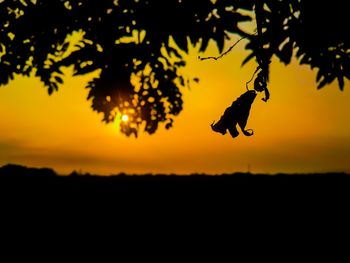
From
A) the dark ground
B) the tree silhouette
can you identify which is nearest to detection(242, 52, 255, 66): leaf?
the tree silhouette

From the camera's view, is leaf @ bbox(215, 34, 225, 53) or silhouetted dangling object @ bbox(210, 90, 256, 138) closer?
silhouetted dangling object @ bbox(210, 90, 256, 138)

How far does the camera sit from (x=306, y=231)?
27.0 feet

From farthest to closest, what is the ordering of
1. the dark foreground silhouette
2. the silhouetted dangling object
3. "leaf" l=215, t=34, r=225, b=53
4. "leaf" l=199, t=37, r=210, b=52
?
the dark foreground silhouette
"leaf" l=199, t=37, r=210, b=52
"leaf" l=215, t=34, r=225, b=53
the silhouetted dangling object

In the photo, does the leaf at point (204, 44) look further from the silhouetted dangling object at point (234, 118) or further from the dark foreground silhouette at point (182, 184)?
the dark foreground silhouette at point (182, 184)

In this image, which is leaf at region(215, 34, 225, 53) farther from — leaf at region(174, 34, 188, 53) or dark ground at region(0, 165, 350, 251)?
dark ground at region(0, 165, 350, 251)

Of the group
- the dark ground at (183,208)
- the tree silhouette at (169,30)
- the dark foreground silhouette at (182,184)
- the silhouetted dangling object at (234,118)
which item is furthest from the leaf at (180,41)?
the dark foreground silhouette at (182,184)

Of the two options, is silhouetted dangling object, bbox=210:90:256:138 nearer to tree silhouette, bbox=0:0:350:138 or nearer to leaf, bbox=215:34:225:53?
tree silhouette, bbox=0:0:350:138

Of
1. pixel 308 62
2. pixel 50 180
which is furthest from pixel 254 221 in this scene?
pixel 50 180

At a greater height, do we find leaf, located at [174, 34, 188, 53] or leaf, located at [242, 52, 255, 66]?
leaf, located at [242, 52, 255, 66]

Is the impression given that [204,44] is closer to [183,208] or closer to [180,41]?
[180,41]

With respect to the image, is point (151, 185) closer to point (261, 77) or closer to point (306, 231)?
point (306, 231)

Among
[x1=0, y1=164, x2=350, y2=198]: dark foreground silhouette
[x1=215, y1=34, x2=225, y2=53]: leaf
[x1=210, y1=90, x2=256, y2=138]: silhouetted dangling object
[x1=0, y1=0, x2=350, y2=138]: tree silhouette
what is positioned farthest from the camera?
[x1=0, y1=164, x2=350, y2=198]: dark foreground silhouette

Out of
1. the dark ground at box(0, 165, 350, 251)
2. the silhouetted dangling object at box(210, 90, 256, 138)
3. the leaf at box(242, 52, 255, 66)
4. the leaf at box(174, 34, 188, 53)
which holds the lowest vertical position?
the dark ground at box(0, 165, 350, 251)

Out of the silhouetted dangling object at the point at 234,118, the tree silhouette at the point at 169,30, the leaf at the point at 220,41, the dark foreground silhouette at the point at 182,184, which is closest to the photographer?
the silhouetted dangling object at the point at 234,118
